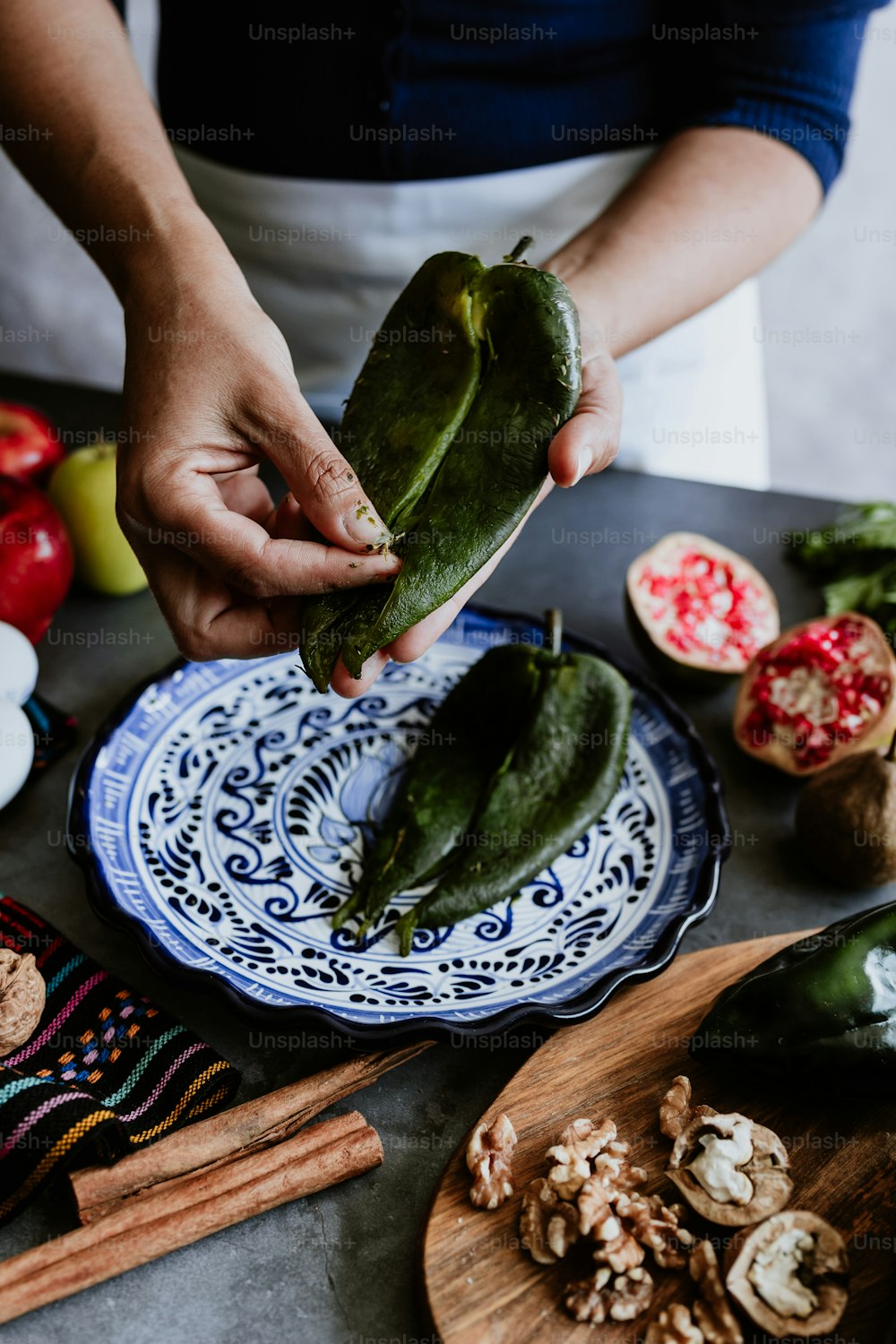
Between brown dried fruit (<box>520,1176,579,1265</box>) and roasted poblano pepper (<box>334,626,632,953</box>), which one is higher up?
roasted poblano pepper (<box>334,626,632,953</box>)

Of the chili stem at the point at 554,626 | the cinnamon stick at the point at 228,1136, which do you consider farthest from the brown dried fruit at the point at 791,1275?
the chili stem at the point at 554,626

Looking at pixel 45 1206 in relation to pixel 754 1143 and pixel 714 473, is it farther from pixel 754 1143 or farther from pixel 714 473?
pixel 714 473

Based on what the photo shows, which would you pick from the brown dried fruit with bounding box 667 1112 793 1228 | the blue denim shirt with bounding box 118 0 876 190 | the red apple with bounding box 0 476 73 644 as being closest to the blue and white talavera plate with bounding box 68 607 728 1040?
the brown dried fruit with bounding box 667 1112 793 1228

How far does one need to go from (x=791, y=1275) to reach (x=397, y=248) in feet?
5.42

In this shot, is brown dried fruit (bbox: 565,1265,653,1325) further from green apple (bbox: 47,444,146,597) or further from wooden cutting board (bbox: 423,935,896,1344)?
green apple (bbox: 47,444,146,597)

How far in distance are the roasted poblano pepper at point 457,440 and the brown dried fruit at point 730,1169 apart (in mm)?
569

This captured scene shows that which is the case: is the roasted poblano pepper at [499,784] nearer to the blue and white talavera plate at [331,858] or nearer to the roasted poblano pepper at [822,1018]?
the blue and white talavera plate at [331,858]

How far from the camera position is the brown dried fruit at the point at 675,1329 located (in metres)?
0.91

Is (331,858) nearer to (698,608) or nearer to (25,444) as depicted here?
(698,608)

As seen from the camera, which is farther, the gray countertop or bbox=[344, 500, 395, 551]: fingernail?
bbox=[344, 500, 395, 551]: fingernail

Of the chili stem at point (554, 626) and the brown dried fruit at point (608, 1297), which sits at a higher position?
the chili stem at point (554, 626)

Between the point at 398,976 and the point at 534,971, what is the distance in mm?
152

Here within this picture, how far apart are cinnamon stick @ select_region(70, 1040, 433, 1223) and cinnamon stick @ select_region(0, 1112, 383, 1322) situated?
0.01 metres

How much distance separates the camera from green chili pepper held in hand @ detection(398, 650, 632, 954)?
1309 mm
